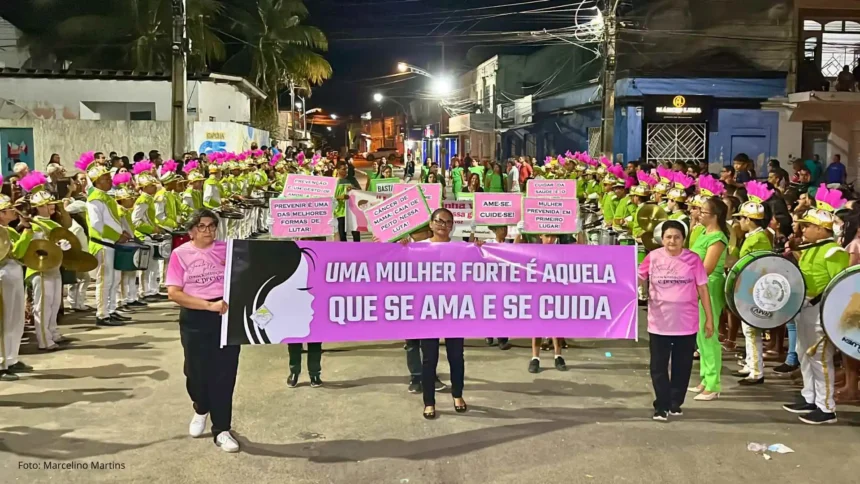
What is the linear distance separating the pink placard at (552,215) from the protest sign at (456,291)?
273cm

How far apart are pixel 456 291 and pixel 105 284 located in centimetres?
617

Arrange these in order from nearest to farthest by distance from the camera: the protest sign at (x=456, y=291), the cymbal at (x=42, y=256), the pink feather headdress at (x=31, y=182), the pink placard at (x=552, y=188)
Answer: the protest sign at (x=456, y=291), the cymbal at (x=42, y=256), the pink feather headdress at (x=31, y=182), the pink placard at (x=552, y=188)

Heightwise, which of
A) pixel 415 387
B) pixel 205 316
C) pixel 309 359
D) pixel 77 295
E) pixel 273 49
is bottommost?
pixel 415 387

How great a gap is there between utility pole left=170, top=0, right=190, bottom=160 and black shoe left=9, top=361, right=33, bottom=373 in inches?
486

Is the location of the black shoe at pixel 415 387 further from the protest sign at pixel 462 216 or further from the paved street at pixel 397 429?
the protest sign at pixel 462 216

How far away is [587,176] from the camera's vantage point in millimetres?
19281

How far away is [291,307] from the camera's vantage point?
23.3 ft

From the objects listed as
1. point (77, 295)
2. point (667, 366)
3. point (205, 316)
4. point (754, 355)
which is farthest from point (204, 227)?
point (77, 295)

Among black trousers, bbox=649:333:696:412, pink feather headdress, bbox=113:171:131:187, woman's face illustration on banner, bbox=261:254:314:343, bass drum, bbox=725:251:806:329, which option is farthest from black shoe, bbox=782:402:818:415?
pink feather headdress, bbox=113:171:131:187

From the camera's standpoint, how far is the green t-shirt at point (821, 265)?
7.48 m

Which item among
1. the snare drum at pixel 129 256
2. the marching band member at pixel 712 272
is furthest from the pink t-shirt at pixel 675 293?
the snare drum at pixel 129 256

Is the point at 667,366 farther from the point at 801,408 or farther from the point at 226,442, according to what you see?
the point at 226,442

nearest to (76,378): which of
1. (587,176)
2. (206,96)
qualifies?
(587,176)

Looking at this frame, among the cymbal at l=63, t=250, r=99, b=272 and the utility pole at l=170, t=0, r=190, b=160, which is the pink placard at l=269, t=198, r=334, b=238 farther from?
the utility pole at l=170, t=0, r=190, b=160
